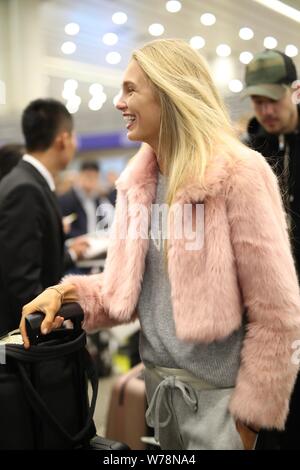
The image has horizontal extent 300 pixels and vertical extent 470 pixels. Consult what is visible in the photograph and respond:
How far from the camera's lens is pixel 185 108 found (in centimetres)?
118

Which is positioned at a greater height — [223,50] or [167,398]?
[223,50]

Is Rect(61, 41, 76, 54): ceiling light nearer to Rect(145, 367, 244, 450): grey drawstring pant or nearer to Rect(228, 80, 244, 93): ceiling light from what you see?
Rect(228, 80, 244, 93): ceiling light

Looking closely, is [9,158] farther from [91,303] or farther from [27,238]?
[91,303]

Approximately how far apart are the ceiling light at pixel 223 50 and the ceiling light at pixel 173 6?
1.11ft

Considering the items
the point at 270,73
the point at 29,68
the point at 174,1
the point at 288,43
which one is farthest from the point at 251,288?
the point at 29,68

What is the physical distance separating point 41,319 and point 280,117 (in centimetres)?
110

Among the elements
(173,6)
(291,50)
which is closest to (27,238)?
(291,50)

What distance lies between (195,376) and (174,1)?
2.03 meters

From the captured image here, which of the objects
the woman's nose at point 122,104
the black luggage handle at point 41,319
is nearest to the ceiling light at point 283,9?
the woman's nose at point 122,104

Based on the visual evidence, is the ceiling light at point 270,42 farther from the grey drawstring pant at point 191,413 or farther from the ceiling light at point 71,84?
the ceiling light at point 71,84

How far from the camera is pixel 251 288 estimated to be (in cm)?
113

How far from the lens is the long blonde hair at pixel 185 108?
1173mm
